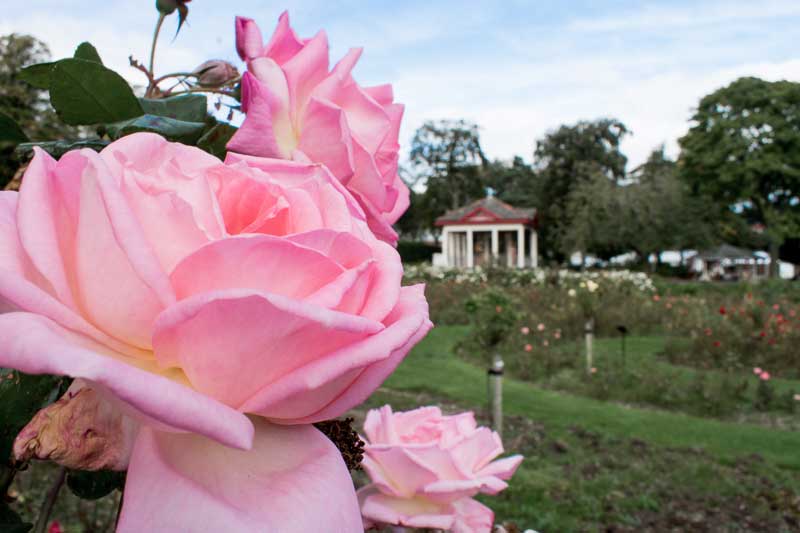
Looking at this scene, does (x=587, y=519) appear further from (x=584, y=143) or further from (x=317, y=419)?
(x=584, y=143)

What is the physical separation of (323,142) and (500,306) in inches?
243

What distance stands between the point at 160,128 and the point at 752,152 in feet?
96.7

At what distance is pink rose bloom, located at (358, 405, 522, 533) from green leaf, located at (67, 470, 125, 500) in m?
0.35

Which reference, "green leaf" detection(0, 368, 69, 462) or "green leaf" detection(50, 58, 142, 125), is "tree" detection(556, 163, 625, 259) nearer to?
"green leaf" detection(50, 58, 142, 125)

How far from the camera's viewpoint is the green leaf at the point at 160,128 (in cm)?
49

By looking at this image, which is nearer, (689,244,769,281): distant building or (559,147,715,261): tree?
(559,147,715,261): tree

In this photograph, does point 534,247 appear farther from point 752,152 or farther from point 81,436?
point 81,436

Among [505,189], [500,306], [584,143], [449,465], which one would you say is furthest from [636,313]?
[505,189]

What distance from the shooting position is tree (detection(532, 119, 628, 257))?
34.7 meters

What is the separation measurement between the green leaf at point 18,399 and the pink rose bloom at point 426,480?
39cm

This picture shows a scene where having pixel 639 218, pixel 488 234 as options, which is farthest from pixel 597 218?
pixel 488 234

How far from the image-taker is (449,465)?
0.79m

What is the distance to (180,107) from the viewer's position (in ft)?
1.91

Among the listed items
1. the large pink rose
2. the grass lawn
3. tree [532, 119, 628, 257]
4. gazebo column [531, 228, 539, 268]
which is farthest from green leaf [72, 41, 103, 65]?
tree [532, 119, 628, 257]
